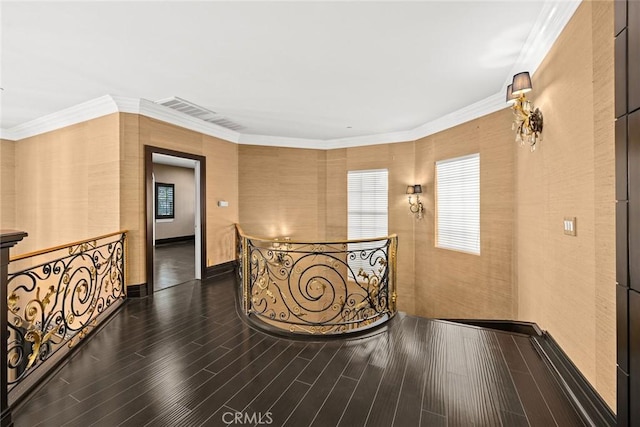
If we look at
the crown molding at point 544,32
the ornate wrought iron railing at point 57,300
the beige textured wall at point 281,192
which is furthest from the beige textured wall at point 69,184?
the crown molding at point 544,32

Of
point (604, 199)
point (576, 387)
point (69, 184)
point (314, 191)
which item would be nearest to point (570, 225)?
point (604, 199)

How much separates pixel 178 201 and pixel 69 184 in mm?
5057

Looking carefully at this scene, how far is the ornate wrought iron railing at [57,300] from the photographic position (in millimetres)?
2023

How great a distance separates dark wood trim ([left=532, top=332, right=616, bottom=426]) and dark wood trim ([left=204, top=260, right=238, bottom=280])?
4.77m

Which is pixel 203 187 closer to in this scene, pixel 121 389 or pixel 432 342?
pixel 121 389

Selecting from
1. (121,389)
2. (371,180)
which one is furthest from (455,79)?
(121,389)

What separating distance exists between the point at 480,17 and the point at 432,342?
298 centimetres

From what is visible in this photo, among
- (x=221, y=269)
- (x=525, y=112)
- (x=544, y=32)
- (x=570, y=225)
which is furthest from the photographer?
(x=221, y=269)

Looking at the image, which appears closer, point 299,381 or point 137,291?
point 299,381

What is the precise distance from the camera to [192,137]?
483cm

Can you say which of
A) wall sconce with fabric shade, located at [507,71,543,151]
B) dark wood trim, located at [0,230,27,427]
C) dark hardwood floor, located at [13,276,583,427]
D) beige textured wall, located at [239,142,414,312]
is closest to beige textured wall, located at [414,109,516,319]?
beige textured wall, located at [239,142,414,312]

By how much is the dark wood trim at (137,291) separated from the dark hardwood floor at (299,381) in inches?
37.3

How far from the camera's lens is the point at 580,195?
200cm

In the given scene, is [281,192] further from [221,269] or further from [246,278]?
[246,278]
